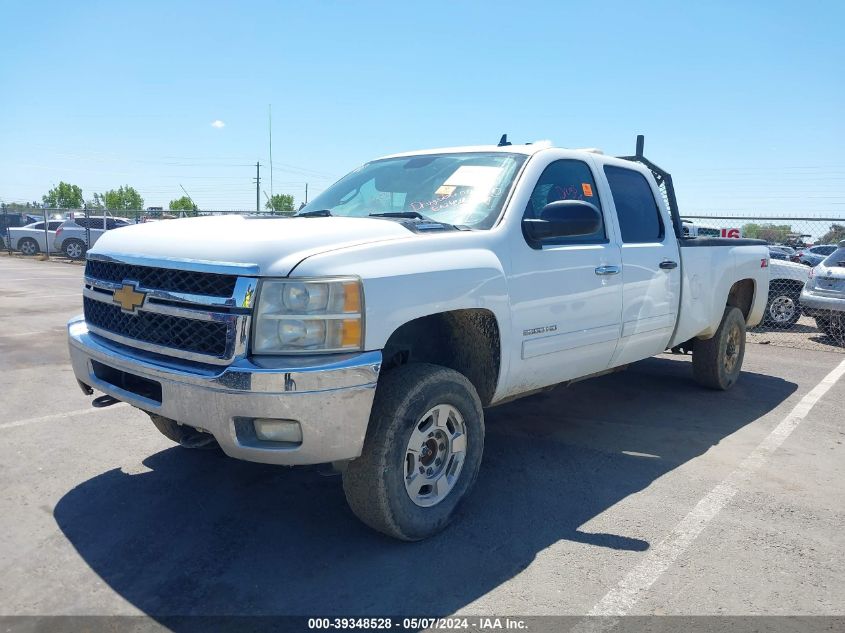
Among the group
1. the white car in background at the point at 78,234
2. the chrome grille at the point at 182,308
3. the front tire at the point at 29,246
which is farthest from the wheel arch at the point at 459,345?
the front tire at the point at 29,246

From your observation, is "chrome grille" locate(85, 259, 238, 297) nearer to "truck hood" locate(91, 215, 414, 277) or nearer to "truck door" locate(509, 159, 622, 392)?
"truck hood" locate(91, 215, 414, 277)

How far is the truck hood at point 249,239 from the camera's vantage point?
2934 mm

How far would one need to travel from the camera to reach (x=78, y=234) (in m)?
25.7

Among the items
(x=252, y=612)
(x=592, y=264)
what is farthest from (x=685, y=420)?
(x=252, y=612)

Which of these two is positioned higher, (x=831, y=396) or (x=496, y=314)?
(x=496, y=314)

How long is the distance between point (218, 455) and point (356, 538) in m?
1.46

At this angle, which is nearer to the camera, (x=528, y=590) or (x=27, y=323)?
(x=528, y=590)

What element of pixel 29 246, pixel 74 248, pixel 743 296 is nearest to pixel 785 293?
pixel 743 296

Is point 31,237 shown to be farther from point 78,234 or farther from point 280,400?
point 280,400

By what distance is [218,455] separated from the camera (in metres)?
4.45

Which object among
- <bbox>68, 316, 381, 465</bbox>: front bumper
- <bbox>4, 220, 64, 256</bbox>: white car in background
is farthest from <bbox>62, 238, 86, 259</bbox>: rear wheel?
<bbox>68, 316, 381, 465</bbox>: front bumper

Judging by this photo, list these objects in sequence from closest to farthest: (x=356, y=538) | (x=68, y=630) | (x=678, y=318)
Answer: (x=68, y=630)
(x=356, y=538)
(x=678, y=318)

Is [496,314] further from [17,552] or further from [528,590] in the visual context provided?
[17,552]

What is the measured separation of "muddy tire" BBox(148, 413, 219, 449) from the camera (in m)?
3.51
